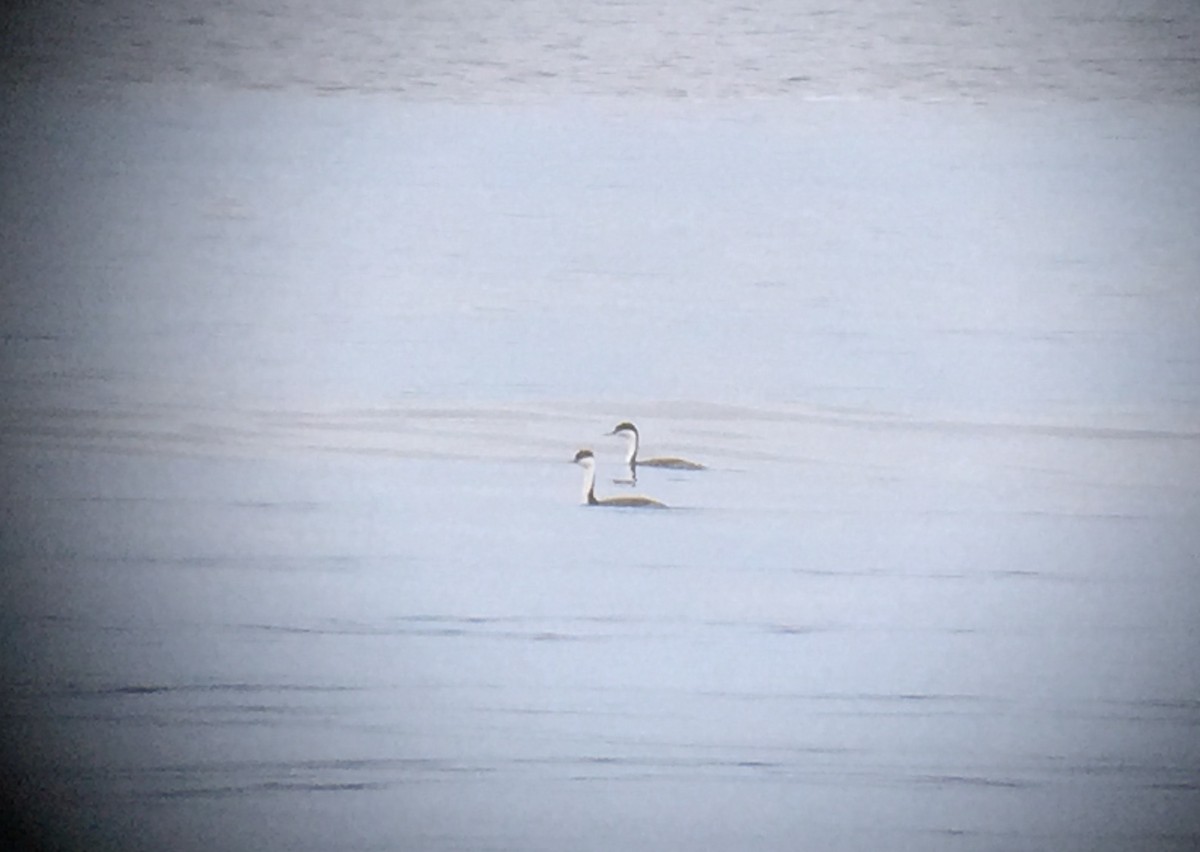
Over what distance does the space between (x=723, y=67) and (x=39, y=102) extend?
3.30ft

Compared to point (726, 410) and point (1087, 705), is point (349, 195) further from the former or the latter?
point (1087, 705)

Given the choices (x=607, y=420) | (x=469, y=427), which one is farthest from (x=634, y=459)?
(x=469, y=427)

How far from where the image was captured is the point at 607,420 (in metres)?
1.57

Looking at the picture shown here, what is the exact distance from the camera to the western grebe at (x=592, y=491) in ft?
5.08

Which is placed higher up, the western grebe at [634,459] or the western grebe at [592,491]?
the western grebe at [634,459]

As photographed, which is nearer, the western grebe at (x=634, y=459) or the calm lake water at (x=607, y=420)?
the calm lake water at (x=607, y=420)

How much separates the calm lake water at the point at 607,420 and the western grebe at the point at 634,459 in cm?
3

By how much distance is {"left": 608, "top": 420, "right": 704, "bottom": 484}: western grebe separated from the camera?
1562 mm

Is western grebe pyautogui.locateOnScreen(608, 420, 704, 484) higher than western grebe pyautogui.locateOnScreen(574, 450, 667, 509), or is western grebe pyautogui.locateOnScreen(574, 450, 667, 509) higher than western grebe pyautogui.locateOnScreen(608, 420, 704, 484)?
western grebe pyautogui.locateOnScreen(608, 420, 704, 484)

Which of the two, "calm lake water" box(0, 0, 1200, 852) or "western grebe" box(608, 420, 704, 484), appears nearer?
"calm lake water" box(0, 0, 1200, 852)

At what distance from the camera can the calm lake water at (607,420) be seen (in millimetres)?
1443

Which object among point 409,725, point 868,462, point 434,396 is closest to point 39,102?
point 434,396

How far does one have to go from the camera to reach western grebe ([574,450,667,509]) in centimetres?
155

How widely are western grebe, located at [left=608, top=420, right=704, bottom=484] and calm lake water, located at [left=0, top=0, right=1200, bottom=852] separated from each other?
1.0 inches
